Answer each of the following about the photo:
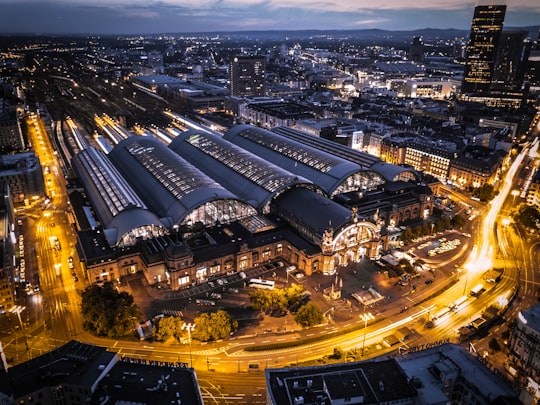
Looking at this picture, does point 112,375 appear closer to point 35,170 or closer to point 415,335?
point 415,335

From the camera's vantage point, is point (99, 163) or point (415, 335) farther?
point (99, 163)

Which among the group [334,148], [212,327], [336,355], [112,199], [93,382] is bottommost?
[336,355]

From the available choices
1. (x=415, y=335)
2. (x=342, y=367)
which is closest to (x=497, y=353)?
(x=415, y=335)

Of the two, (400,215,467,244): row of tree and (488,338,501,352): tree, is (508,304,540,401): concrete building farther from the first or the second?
(400,215,467,244): row of tree

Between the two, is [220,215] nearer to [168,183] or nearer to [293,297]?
[168,183]

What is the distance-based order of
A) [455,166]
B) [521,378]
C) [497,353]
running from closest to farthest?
[521,378], [497,353], [455,166]

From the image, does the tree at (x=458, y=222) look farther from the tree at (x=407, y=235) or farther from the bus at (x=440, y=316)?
the bus at (x=440, y=316)

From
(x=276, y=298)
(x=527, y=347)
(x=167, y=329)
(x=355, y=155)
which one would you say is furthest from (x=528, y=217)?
(x=167, y=329)
